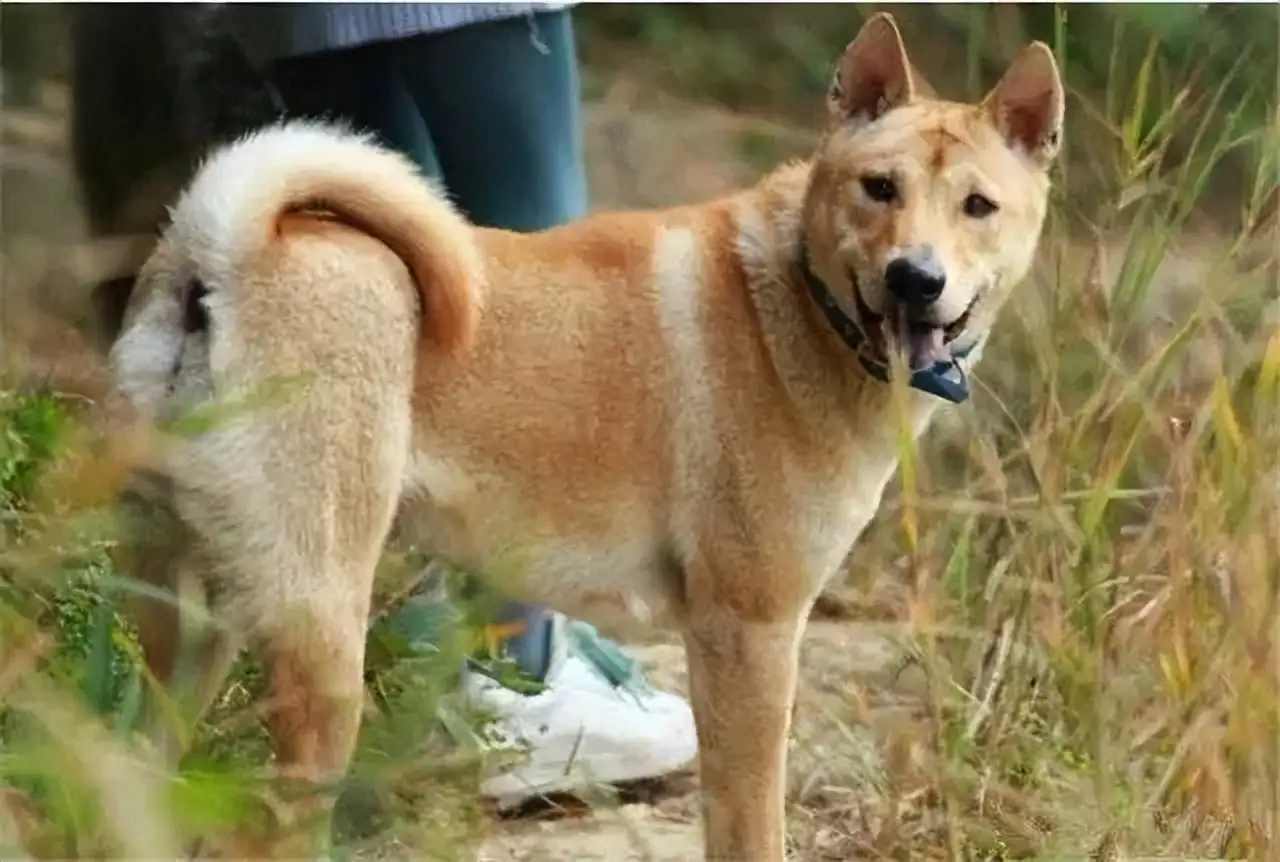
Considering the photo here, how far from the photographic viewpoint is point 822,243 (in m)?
1.22

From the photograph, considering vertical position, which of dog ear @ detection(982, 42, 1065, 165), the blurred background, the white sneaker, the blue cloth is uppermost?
the blue cloth

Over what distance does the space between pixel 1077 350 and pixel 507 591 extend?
58cm

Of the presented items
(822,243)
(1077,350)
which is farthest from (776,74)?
(1077,350)

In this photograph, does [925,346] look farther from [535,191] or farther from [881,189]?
[535,191]

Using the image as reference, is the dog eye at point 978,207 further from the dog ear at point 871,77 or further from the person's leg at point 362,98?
the person's leg at point 362,98

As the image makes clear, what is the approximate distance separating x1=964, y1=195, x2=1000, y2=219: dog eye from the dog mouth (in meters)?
0.06

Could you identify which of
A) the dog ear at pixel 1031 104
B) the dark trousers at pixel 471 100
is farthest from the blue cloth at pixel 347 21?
the dog ear at pixel 1031 104

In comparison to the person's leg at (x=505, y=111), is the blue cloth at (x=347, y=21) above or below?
above

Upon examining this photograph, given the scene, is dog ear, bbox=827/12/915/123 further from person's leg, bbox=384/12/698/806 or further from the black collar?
person's leg, bbox=384/12/698/806

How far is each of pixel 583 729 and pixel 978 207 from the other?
563 mm

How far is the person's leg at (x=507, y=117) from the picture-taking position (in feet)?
4.08

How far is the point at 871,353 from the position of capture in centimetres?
121

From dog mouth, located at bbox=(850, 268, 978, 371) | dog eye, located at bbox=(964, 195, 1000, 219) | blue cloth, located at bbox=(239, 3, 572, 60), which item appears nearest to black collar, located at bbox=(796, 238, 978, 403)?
dog mouth, located at bbox=(850, 268, 978, 371)

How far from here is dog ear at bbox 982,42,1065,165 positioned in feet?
3.98
